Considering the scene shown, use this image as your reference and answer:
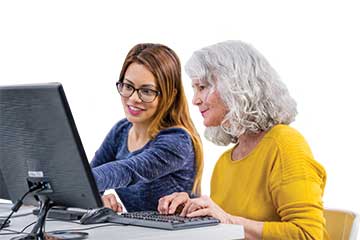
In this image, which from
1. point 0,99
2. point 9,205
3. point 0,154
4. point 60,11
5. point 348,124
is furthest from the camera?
point 60,11

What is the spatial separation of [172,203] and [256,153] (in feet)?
1.08

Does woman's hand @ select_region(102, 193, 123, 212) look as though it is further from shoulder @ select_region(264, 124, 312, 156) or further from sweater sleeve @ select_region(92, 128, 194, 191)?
shoulder @ select_region(264, 124, 312, 156)

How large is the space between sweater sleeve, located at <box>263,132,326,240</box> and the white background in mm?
1668

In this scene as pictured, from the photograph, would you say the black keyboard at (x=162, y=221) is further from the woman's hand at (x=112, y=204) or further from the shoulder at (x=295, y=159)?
the woman's hand at (x=112, y=204)

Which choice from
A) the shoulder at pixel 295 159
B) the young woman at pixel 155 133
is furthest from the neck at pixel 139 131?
the shoulder at pixel 295 159

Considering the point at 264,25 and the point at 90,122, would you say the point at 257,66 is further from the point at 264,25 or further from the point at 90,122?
the point at 90,122

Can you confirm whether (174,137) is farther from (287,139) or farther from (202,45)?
(202,45)

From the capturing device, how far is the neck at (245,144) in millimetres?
2580

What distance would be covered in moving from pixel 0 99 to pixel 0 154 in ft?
0.73

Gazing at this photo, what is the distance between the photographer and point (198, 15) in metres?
4.25

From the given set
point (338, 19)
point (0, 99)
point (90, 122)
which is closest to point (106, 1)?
point (90, 122)

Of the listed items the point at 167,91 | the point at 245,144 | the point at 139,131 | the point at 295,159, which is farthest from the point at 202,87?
the point at 139,131

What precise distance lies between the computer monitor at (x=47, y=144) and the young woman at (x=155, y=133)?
2.26 ft

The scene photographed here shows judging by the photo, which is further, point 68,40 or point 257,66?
point 68,40
